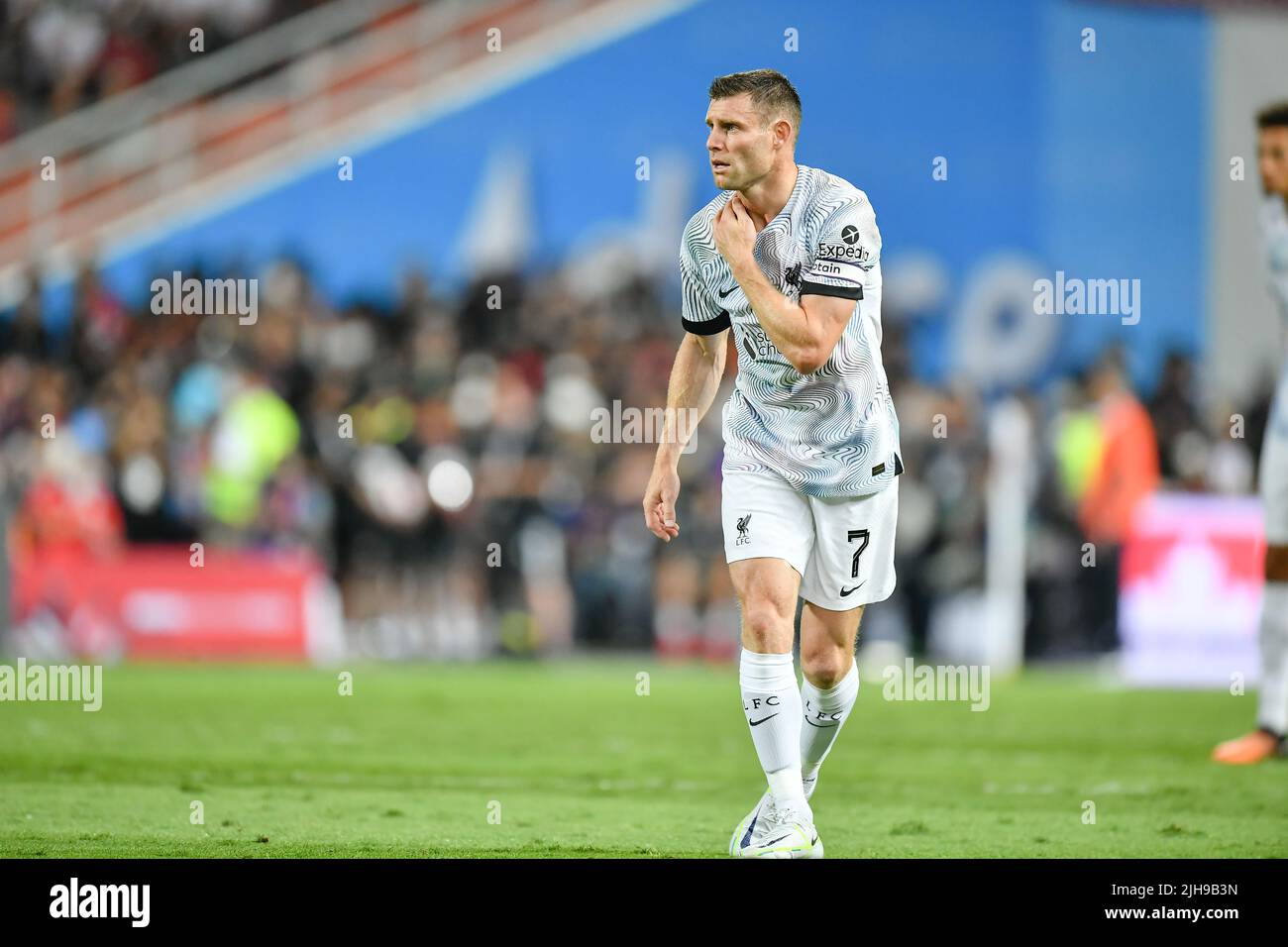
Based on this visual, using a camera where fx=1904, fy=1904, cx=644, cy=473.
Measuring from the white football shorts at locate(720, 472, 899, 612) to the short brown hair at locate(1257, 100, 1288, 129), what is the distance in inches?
171

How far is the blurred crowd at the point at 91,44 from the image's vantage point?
953 inches

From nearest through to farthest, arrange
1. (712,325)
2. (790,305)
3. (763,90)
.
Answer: (790,305) < (763,90) < (712,325)

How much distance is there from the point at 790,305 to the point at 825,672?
64.1 inches

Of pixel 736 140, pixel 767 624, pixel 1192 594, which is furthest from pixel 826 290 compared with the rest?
pixel 1192 594

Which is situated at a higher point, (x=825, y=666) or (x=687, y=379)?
(x=687, y=379)

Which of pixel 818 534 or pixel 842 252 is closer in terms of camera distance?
pixel 842 252

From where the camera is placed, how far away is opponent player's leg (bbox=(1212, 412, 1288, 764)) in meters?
10.6

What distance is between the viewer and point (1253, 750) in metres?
10.7

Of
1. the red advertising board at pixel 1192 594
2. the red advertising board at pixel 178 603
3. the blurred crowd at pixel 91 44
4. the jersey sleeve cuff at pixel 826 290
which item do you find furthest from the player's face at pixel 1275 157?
the blurred crowd at pixel 91 44

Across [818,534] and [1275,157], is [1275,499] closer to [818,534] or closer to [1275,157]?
[1275,157]

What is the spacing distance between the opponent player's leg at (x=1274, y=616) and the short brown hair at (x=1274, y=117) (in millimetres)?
1458

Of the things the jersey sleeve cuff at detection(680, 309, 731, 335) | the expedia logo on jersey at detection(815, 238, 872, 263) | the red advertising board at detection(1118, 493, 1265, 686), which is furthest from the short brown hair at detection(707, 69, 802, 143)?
the red advertising board at detection(1118, 493, 1265, 686)

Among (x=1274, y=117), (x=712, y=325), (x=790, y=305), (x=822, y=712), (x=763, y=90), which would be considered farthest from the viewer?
(x=1274, y=117)
